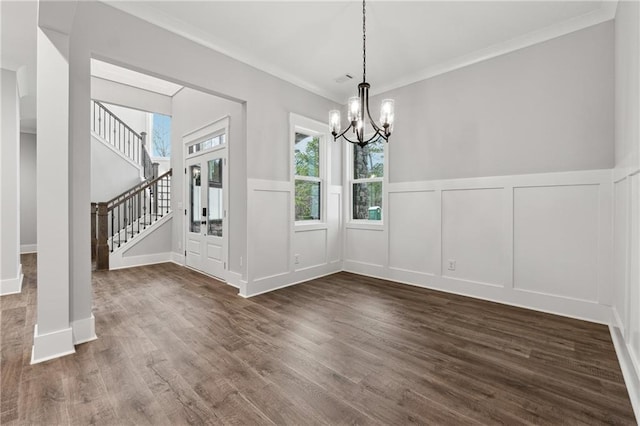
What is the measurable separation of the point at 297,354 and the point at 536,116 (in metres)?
3.59

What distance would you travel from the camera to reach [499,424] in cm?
153

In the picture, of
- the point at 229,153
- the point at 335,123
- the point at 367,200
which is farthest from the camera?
the point at 367,200

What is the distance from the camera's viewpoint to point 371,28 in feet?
10.2

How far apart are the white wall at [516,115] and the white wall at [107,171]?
700 centimetres

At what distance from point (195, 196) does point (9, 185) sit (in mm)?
2373

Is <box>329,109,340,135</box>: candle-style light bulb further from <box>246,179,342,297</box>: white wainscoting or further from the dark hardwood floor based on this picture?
the dark hardwood floor

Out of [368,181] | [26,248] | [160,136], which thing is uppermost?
[160,136]

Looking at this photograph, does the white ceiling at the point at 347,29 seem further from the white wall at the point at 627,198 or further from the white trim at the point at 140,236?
the white trim at the point at 140,236

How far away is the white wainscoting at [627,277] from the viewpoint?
5.96 feet

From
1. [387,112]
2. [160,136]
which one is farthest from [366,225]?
[160,136]

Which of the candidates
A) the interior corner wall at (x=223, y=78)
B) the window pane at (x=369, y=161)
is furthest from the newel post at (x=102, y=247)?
the window pane at (x=369, y=161)

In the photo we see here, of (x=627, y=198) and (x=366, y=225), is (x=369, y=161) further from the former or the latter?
(x=627, y=198)

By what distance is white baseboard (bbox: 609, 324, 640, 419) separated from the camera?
1.67 metres

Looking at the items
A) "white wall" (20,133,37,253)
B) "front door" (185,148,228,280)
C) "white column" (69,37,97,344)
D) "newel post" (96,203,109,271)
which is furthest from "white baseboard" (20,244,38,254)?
"white column" (69,37,97,344)
